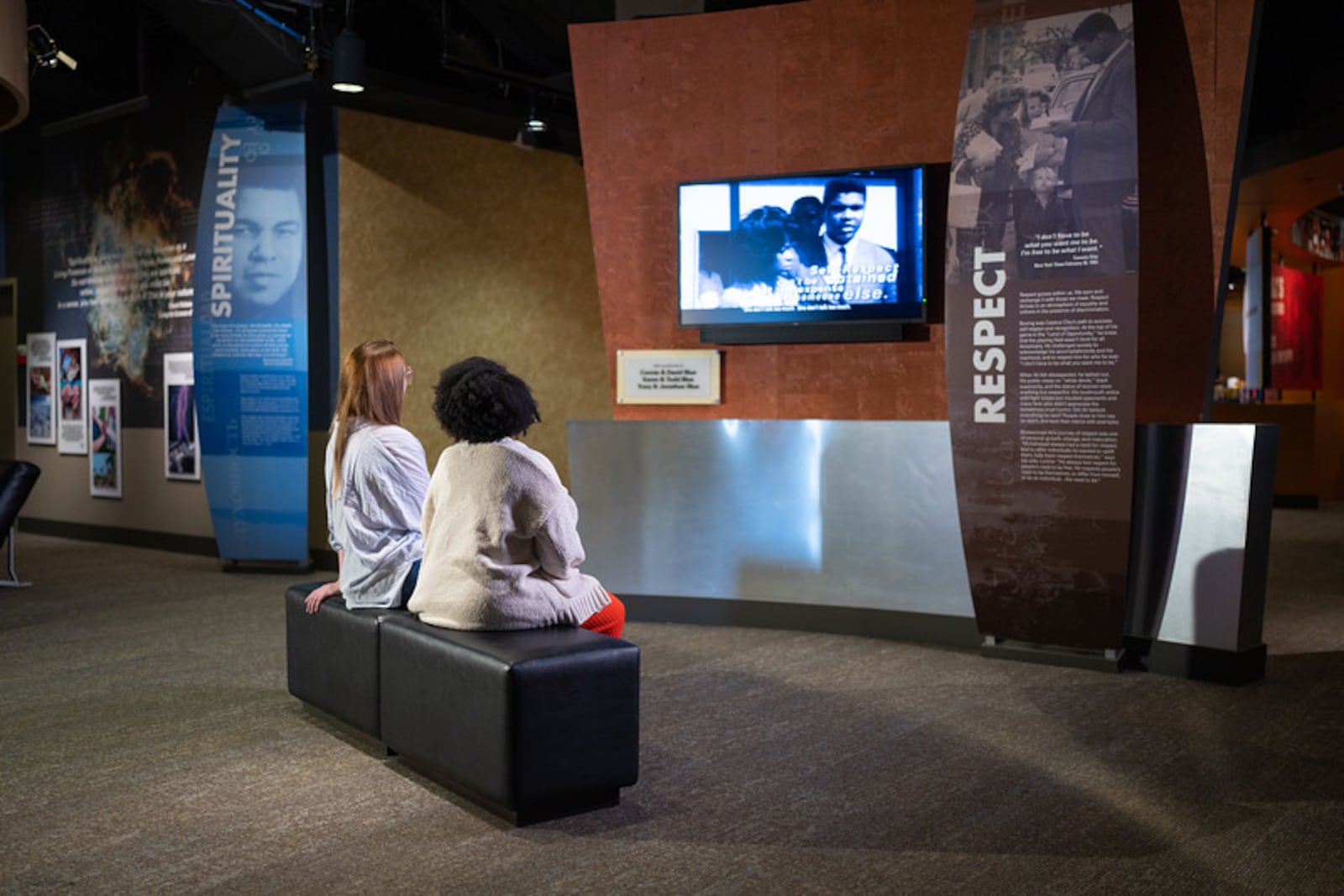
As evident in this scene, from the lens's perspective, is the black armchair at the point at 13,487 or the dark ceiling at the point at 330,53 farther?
the dark ceiling at the point at 330,53

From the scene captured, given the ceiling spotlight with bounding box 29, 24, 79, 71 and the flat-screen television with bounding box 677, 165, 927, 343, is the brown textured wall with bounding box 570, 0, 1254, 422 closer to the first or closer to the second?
the flat-screen television with bounding box 677, 165, 927, 343

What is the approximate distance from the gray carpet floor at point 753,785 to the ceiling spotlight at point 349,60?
142 inches

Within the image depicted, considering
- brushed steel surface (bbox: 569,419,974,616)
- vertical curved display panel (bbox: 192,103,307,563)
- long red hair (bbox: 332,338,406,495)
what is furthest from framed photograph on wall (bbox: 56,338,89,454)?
long red hair (bbox: 332,338,406,495)

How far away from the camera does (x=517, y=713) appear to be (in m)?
3.11

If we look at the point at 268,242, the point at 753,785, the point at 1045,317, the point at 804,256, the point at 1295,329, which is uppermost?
the point at 268,242

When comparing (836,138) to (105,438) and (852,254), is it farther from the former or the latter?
(105,438)

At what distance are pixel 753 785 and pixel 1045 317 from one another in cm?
252

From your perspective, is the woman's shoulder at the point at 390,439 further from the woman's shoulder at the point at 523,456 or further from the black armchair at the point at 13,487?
the black armchair at the point at 13,487

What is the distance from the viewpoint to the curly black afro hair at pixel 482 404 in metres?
3.44

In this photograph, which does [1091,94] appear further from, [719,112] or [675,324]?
[675,324]

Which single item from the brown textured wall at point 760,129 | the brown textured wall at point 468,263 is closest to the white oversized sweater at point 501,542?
the brown textured wall at point 760,129

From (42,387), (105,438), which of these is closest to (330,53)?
(105,438)

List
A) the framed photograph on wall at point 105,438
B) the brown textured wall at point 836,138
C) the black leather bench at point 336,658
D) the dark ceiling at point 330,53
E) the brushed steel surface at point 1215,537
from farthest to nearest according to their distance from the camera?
1. the framed photograph on wall at point 105,438
2. the dark ceiling at point 330,53
3. the brown textured wall at point 836,138
4. the brushed steel surface at point 1215,537
5. the black leather bench at point 336,658

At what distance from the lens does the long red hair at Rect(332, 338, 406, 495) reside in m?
4.03
